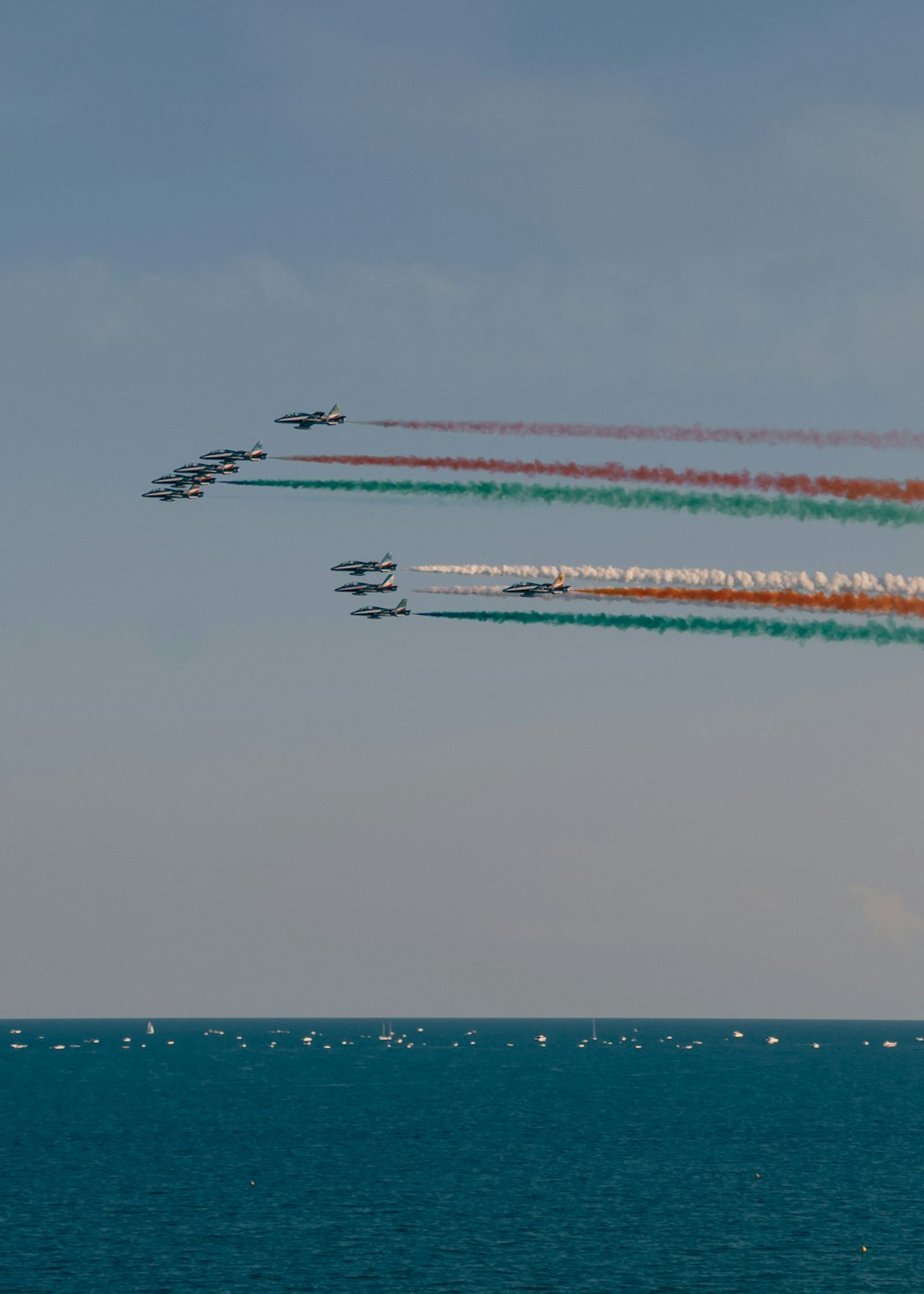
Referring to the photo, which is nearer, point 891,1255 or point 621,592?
point 621,592

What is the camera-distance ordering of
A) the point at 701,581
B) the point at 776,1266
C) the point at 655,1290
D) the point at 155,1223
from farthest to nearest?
the point at 155,1223
the point at 776,1266
the point at 655,1290
the point at 701,581

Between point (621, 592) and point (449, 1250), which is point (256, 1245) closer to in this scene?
point (449, 1250)

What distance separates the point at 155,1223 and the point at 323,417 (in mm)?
102642

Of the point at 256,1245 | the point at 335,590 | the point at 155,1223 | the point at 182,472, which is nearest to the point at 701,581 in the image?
the point at 335,590

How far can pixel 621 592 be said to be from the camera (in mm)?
142125

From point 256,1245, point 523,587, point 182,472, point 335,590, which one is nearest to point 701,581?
point 523,587

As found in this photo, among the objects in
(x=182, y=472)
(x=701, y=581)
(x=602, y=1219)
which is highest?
(x=182, y=472)

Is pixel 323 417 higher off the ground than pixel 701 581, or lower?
higher

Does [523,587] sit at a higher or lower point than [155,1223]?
higher

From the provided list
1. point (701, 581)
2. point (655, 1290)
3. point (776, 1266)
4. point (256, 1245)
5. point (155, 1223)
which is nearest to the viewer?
point (701, 581)

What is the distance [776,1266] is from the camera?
548ft

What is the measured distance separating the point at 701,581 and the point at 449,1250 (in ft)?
284

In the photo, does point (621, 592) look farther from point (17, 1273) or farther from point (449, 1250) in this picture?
point (17, 1273)

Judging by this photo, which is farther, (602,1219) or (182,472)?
(602,1219)
